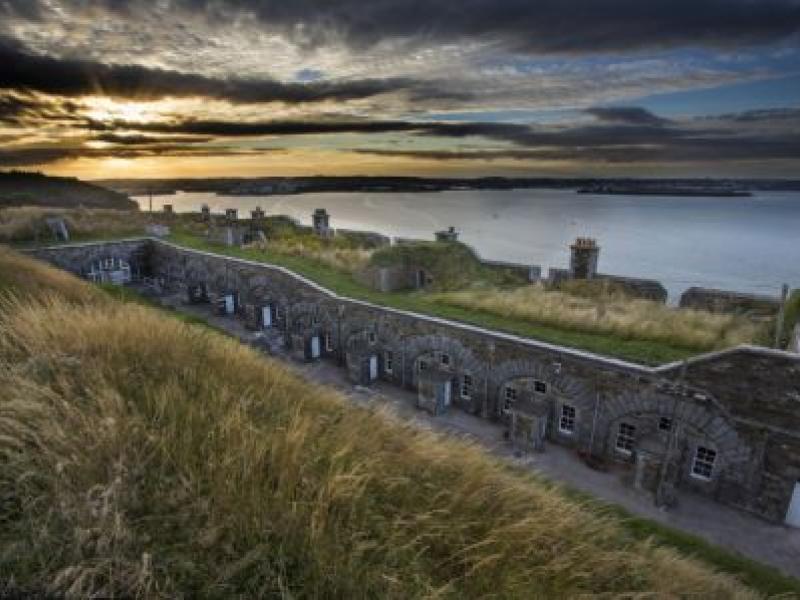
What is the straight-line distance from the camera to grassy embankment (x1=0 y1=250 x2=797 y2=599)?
208cm

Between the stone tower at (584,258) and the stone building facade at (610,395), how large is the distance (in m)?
7.89

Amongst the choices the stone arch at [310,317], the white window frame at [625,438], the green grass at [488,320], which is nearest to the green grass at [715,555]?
the white window frame at [625,438]

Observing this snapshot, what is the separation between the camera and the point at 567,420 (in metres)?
13.3

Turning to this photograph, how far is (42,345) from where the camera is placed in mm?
3758

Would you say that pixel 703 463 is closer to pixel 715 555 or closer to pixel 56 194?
pixel 715 555

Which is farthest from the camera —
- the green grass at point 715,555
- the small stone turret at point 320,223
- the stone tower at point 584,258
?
the small stone turret at point 320,223

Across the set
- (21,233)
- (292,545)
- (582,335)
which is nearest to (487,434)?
(582,335)

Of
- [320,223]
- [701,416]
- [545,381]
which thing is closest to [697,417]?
[701,416]

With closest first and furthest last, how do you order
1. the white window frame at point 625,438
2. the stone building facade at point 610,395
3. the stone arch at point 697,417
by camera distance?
the stone building facade at point 610,395, the stone arch at point 697,417, the white window frame at point 625,438

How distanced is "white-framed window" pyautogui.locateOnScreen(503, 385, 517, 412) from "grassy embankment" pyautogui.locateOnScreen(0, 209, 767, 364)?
174cm

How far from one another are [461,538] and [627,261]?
203ft

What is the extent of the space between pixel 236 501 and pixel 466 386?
1314 centimetres

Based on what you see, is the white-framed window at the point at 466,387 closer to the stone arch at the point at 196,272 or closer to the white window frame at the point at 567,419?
the white window frame at the point at 567,419

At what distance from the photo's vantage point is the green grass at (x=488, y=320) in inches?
487
